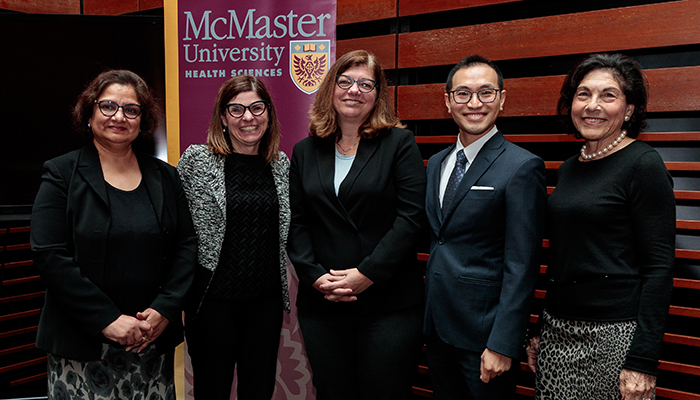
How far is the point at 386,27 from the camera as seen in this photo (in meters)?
3.04

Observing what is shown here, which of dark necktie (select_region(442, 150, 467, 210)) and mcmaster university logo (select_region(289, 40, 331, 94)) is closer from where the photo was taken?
dark necktie (select_region(442, 150, 467, 210))

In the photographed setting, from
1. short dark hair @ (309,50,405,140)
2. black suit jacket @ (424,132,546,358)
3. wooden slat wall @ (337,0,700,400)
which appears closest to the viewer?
black suit jacket @ (424,132,546,358)

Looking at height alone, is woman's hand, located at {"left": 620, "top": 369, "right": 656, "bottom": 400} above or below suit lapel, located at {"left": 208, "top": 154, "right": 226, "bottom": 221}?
below

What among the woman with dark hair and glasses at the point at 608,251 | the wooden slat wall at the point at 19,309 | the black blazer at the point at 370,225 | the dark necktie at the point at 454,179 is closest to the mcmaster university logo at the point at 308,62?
the black blazer at the point at 370,225

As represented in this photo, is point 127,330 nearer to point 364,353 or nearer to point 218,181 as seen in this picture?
point 218,181

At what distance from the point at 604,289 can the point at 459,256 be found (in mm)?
484

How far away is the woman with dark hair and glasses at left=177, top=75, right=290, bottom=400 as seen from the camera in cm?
192

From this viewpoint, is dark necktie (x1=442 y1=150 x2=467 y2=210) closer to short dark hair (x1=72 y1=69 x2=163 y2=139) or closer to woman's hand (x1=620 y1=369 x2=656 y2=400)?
woman's hand (x1=620 y1=369 x2=656 y2=400)

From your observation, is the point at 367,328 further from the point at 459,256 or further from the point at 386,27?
the point at 386,27

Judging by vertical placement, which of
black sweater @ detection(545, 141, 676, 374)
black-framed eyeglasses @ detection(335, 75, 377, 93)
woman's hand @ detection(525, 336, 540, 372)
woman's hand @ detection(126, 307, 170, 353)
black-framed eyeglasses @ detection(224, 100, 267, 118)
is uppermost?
black-framed eyeglasses @ detection(335, 75, 377, 93)

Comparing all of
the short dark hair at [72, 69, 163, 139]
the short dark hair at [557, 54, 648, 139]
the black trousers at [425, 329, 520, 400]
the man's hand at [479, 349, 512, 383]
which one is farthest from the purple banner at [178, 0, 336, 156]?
the man's hand at [479, 349, 512, 383]

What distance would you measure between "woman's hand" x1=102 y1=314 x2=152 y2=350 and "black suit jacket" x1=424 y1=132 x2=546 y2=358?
112 cm

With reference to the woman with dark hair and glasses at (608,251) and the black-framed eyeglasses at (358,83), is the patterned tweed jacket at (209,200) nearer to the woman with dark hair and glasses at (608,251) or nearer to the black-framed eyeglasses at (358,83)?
the black-framed eyeglasses at (358,83)

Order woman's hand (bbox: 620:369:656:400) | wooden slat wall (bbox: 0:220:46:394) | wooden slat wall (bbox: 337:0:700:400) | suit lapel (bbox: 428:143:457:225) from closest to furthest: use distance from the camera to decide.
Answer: woman's hand (bbox: 620:369:656:400)
suit lapel (bbox: 428:143:457:225)
wooden slat wall (bbox: 337:0:700:400)
wooden slat wall (bbox: 0:220:46:394)
